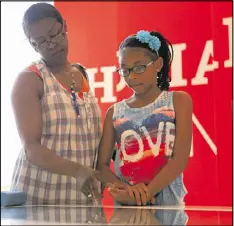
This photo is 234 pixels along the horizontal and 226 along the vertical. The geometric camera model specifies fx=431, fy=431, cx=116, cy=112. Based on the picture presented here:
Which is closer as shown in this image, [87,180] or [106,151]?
[87,180]

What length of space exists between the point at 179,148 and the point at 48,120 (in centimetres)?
37

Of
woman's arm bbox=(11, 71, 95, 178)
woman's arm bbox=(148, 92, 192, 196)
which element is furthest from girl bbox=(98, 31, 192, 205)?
woman's arm bbox=(11, 71, 95, 178)

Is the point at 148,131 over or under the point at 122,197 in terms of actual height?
over

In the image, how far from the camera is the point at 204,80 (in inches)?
108

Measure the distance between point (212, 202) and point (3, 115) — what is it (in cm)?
188

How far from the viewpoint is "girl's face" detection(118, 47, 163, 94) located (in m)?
1.26

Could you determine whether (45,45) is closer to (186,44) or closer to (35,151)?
(35,151)

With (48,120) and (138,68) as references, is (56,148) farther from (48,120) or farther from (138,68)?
(138,68)

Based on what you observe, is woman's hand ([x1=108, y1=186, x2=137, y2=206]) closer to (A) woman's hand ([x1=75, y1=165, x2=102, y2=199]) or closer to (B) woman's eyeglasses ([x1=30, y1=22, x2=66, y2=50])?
(A) woman's hand ([x1=75, y1=165, x2=102, y2=199])

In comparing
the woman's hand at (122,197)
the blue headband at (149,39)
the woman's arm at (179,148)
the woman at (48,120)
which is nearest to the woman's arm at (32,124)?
the woman at (48,120)

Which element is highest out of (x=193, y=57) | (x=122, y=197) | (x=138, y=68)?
(x=193, y=57)

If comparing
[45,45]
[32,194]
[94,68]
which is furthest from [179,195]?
[94,68]

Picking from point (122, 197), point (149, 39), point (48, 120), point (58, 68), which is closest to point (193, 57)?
point (149, 39)

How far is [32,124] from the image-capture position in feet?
3.72
